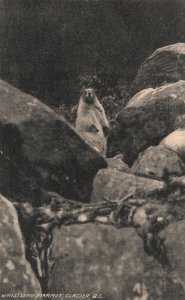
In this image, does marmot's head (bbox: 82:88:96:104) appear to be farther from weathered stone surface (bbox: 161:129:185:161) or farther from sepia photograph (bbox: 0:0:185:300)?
weathered stone surface (bbox: 161:129:185:161)

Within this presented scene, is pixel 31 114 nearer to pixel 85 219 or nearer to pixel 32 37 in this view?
pixel 85 219

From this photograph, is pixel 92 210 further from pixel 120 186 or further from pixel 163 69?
pixel 163 69

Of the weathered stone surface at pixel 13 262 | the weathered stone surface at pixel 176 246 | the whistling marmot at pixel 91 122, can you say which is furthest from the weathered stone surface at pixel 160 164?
the whistling marmot at pixel 91 122

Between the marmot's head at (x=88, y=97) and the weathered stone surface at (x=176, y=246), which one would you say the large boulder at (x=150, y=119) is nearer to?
the weathered stone surface at (x=176, y=246)

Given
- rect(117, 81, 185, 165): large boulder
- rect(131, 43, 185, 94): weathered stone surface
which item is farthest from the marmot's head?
rect(117, 81, 185, 165): large boulder

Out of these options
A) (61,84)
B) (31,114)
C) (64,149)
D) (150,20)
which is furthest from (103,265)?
(61,84)

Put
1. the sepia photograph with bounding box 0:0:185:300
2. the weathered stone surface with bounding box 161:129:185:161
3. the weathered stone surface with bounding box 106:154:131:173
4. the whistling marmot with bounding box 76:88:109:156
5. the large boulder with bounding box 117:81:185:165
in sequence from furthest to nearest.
→ the whistling marmot with bounding box 76:88:109:156 → the large boulder with bounding box 117:81:185:165 → the weathered stone surface with bounding box 106:154:131:173 → the weathered stone surface with bounding box 161:129:185:161 → the sepia photograph with bounding box 0:0:185:300

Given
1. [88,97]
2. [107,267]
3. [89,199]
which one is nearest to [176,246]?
[107,267]
